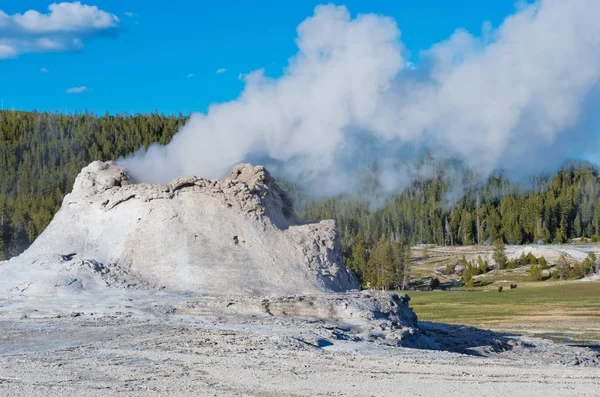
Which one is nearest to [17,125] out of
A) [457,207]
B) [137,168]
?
[457,207]

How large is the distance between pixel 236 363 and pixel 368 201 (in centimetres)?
16298

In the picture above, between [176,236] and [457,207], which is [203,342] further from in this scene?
[457,207]

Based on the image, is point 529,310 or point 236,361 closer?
point 236,361

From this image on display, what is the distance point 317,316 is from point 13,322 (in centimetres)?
787

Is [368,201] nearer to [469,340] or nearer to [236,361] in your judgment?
[469,340]

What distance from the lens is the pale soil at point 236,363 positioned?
12836mm

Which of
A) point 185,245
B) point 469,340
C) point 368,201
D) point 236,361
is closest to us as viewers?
point 236,361

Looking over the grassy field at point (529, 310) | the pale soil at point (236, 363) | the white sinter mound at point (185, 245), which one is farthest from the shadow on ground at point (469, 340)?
the grassy field at point (529, 310)

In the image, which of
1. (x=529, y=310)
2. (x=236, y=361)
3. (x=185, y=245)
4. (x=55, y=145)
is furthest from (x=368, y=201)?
(x=236, y=361)

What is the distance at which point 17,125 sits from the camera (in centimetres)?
16575

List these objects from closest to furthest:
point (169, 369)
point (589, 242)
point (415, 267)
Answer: point (169, 369), point (415, 267), point (589, 242)

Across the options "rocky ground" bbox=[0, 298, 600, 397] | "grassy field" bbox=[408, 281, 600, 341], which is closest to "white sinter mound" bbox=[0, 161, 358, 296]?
"rocky ground" bbox=[0, 298, 600, 397]

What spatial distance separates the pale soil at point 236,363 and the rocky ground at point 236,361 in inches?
0.9

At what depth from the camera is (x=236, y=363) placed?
15172 millimetres
